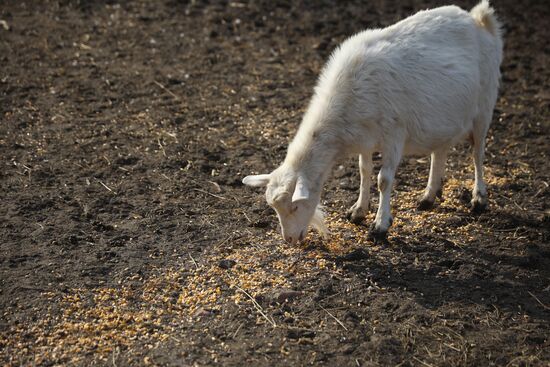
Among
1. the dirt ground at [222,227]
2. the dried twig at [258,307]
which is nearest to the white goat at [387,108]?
the dirt ground at [222,227]

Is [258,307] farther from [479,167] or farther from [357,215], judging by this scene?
[479,167]

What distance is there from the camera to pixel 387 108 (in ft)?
22.1

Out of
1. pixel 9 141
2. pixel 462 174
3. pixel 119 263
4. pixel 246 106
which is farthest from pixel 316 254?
pixel 9 141

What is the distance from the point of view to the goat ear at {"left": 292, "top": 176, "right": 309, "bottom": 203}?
621cm

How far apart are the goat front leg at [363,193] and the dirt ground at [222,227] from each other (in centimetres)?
10

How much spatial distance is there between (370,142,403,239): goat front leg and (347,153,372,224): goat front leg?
33 centimetres

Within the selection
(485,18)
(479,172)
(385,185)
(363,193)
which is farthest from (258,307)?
(485,18)

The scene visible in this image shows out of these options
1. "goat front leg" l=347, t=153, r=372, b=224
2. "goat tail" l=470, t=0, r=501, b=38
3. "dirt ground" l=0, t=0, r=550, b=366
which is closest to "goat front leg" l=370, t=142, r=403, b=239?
"dirt ground" l=0, t=0, r=550, b=366

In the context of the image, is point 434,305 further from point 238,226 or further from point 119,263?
point 119,263

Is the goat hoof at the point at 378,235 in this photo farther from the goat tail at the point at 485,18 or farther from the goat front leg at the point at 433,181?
the goat tail at the point at 485,18

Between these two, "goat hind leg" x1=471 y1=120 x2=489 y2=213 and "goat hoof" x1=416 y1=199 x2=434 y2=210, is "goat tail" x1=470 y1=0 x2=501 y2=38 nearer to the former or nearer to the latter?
"goat hind leg" x1=471 y1=120 x2=489 y2=213

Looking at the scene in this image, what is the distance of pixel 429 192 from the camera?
761cm

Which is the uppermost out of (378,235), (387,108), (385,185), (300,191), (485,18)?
(485,18)

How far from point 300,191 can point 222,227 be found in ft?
4.27
